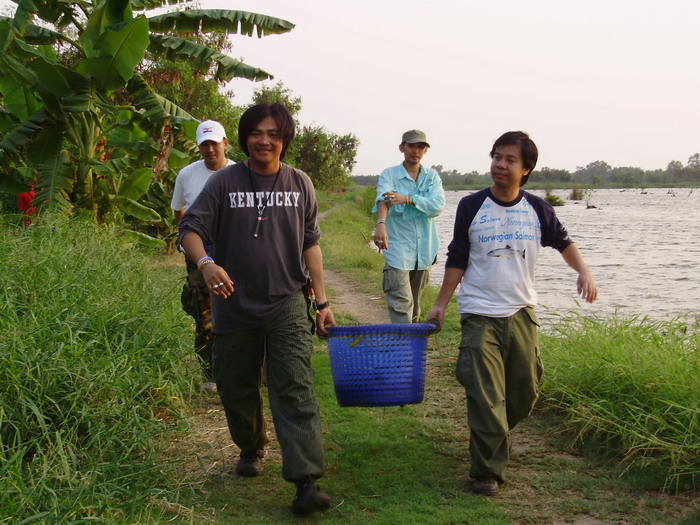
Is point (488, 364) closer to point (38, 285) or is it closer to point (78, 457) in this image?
point (78, 457)

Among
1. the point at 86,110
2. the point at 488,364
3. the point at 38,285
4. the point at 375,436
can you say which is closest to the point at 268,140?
the point at 488,364

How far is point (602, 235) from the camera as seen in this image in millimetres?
32438

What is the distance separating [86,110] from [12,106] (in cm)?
158

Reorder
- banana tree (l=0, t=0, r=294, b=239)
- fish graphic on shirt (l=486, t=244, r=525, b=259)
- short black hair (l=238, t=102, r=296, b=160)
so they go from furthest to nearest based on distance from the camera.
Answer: banana tree (l=0, t=0, r=294, b=239) → fish graphic on shirt (l=486, t=244, r=525, b=259) → short black hair (l=238, t=102, r=296, b=160)

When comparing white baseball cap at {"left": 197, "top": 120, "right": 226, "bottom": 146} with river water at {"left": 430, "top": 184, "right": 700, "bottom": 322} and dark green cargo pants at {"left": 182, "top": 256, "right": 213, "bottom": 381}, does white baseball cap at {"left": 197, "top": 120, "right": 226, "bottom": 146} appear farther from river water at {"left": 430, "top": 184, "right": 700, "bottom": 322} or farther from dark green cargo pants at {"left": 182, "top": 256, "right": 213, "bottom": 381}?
river water at {"left": 430, "top": 184, "right": 700, "bottom": 322}

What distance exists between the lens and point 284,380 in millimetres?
3938

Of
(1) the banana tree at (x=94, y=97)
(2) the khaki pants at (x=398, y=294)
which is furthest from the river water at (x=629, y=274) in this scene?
(1) the banana tree at (x=94, y=97)

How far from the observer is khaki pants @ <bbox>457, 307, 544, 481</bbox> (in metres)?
4.12

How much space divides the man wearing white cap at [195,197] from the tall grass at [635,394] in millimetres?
2596

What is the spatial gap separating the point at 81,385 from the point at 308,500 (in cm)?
140

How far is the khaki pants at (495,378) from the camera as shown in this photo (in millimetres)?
4125

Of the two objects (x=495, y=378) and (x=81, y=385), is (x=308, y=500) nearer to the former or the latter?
(x=495, y=378)

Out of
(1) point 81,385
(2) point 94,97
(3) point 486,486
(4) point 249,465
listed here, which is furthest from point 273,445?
(2) point 94,97

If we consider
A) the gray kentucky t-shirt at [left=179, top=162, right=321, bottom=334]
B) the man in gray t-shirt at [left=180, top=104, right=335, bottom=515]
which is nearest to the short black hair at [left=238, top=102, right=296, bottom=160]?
the man in gray t-shirt at [left=180, top=104, right=335, bottom=515]
